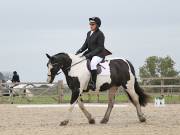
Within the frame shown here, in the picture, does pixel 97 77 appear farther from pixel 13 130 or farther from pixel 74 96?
pixel 13 130

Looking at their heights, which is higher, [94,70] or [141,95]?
[94,70]

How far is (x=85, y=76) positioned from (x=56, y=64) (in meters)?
0.72

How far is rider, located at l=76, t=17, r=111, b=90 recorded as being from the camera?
538 inches

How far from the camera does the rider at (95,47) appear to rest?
13.7m

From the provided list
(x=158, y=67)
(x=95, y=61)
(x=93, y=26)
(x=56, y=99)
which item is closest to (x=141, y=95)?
(x=95, y=61)

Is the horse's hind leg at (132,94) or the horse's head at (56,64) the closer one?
the horse's head at (56,64)

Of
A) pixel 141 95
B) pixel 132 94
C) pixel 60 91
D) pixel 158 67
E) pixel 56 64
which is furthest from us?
pixel 158 67

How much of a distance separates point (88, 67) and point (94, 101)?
15.5 metres

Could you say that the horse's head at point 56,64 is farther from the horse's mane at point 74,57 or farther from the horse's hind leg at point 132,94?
the horse's hind leg at point 132,94

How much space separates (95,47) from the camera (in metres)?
13.8

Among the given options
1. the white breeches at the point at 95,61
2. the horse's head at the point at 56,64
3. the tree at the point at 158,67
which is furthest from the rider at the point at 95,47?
the tree at the point at 158,67

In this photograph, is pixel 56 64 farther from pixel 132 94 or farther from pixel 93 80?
pixel 132 94

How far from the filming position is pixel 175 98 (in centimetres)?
3008

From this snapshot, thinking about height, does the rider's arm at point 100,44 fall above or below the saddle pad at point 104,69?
above
